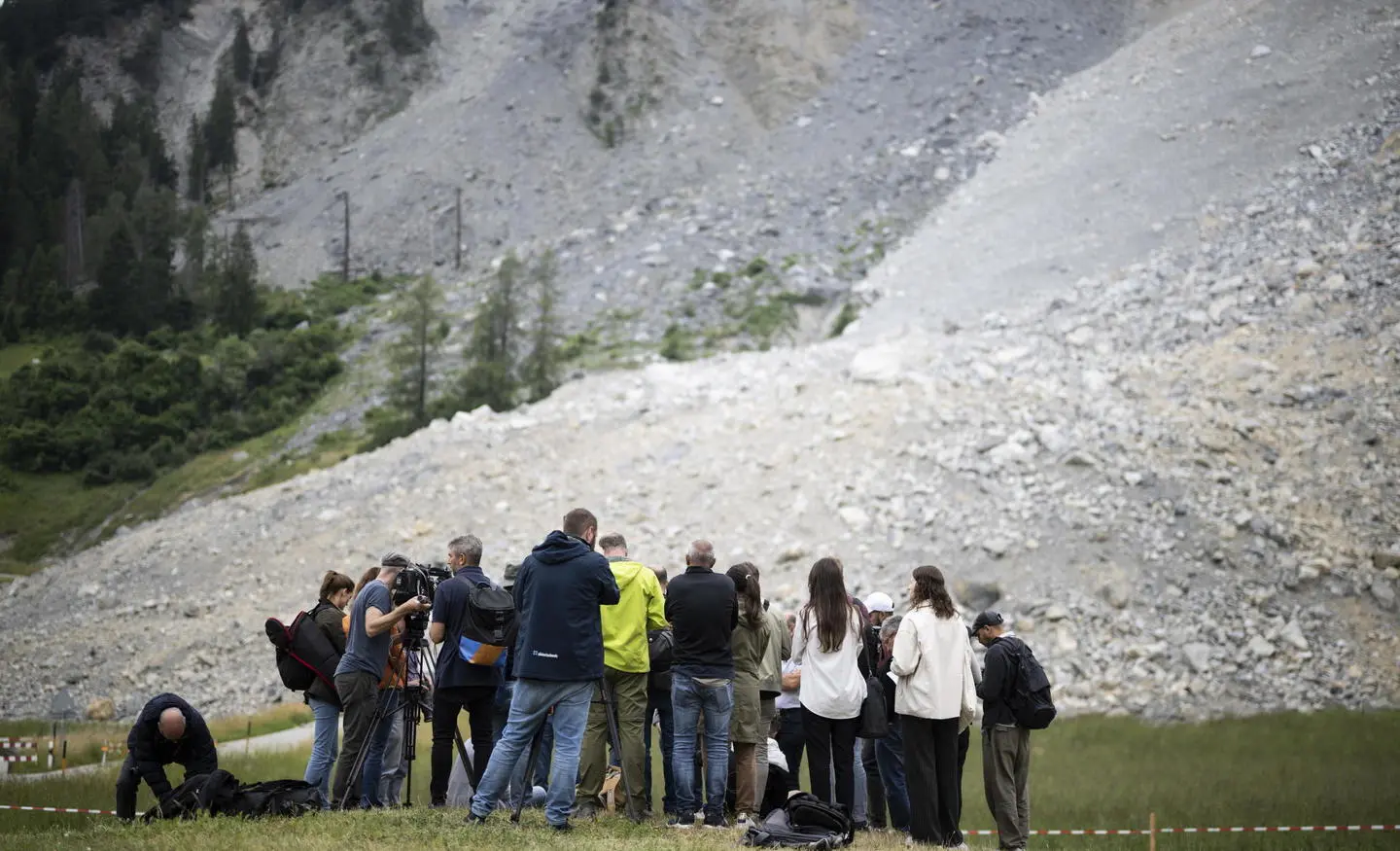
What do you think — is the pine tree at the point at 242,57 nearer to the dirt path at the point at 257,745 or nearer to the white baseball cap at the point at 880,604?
the dirt path at the point at 257,745

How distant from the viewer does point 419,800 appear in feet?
49.4

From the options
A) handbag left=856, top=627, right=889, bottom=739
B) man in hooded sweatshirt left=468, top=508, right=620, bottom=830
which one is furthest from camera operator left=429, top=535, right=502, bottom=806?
handbag left=856, top=627, right=889, bottom=739

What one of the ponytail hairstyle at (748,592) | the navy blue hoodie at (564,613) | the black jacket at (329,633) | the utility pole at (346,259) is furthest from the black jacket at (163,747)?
Result: the utility pole at (346,259)

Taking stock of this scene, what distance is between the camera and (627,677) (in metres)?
9.55

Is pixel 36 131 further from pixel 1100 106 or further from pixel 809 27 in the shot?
pixel 1100 106

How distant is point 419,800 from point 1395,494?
2229 cm

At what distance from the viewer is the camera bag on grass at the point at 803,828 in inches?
340

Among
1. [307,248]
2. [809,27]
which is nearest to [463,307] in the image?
[307,248]

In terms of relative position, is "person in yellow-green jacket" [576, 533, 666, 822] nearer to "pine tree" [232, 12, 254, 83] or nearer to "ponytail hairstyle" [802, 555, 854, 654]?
"ponytail hairstyle" [802, 555, 854, 654]

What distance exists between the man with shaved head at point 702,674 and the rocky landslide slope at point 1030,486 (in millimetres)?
15300

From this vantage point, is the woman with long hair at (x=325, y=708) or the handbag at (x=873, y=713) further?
the woman with long hair at (x=325, y=708)

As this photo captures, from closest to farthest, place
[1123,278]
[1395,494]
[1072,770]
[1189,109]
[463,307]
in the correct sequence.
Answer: [1072,770] → [1395,494] → [1123,278] → [1189,109] → [463,307]

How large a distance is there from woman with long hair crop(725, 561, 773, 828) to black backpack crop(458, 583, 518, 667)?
1.79m

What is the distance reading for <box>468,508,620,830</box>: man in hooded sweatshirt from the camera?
866cm
